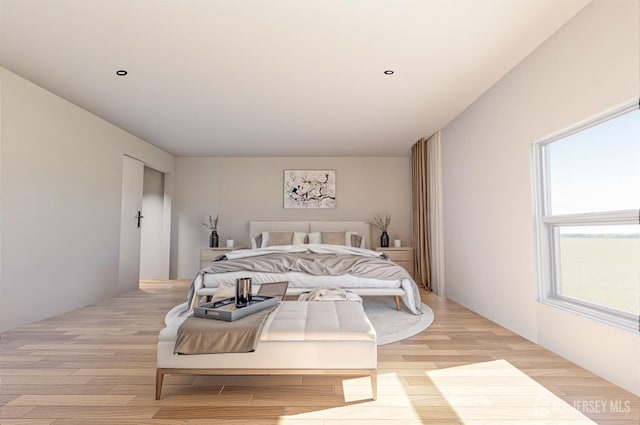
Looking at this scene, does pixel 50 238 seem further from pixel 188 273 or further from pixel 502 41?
pixel 502 41

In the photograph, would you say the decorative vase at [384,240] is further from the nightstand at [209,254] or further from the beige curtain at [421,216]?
the nightstand at [209,254]

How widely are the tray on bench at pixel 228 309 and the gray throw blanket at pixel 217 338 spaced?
0.09 m

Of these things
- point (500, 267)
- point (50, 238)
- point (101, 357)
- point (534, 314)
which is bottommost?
point (101, 357)

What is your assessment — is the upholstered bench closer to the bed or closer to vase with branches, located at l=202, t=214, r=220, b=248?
the bed

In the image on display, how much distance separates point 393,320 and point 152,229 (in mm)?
5013

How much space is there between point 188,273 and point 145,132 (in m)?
2.76

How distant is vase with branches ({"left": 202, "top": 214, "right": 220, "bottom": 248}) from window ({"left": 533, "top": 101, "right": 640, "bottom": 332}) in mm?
5088

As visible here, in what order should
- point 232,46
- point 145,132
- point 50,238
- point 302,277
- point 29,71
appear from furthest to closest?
1. point 145,132
2. point 302,277
3. point 50,238
4. point 29,71
5. point 232,46

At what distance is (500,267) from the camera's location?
3.51 metres

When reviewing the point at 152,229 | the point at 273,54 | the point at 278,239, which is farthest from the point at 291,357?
the point at 152,229

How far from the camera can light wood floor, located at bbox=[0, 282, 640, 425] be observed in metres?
1.78

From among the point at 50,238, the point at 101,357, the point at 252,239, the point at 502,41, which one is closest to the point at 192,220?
the point at 252,239

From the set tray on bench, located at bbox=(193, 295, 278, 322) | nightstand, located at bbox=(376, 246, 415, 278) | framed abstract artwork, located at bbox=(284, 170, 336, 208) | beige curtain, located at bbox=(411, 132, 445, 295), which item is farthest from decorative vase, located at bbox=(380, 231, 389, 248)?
tray on bench, located at bbox=(193, 295, 278, 322)

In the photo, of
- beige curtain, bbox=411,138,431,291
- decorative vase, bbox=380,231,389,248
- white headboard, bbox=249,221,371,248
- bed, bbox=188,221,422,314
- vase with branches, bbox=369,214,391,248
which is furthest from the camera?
vase with branches, bbox=369,214,391,248
